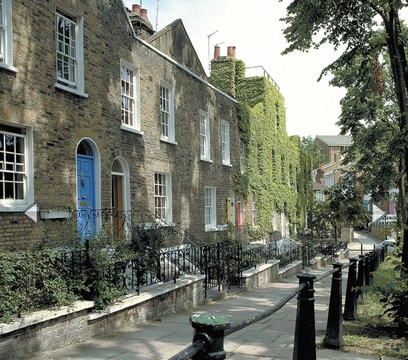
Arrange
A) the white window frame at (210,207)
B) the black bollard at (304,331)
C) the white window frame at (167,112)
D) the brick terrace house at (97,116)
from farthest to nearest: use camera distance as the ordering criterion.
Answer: the white window frame at (210,207), the white window frame at (167,112), the brick terrace house at (97,116), the black bollard at (304,331)

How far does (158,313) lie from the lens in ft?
26.8

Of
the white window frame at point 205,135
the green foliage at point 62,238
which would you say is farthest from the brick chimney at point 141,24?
the green foliage at point 62,238

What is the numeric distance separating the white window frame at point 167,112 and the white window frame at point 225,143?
5327mm

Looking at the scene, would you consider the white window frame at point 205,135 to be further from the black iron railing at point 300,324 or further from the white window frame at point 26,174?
the black iron railing at point 300,324

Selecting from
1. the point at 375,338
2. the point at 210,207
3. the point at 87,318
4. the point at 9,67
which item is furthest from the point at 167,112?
the point at 375,338

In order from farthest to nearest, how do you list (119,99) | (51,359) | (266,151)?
(266,151) < (119,99) < (51,359)

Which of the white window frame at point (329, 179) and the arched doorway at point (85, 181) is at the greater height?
the white window frame at point (329, 179)

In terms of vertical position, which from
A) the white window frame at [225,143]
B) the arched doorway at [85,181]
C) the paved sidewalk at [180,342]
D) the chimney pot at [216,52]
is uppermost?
the chimney pot at [216,52]

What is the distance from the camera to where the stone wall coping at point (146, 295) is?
6552 mm

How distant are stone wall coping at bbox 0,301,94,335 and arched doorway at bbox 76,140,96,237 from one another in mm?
5020

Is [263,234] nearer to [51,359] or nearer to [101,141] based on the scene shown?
[101,141]

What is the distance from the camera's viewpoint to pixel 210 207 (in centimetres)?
1939

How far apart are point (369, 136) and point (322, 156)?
2472 inches

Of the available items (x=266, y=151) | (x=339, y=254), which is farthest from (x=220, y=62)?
(x=339, y=254)
